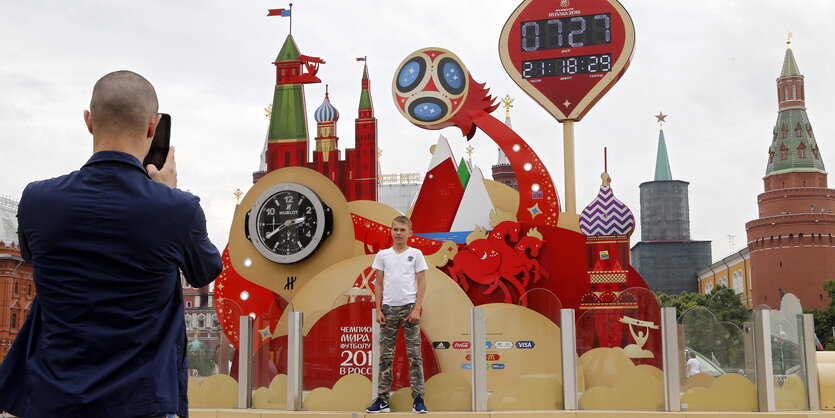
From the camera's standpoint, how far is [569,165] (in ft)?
51.0

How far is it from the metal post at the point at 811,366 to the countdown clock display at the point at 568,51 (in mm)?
6443

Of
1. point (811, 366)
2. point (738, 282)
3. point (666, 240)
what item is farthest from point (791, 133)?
point (811, 366)

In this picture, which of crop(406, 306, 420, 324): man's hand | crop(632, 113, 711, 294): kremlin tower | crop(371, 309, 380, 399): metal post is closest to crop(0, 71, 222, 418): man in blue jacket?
crop(406, 306, 420, 324): man's hand

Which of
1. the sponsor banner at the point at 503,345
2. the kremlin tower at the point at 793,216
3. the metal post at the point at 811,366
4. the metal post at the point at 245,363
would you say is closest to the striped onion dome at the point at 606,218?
the metal post at the point at 811,366

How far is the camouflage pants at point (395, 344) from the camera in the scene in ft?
31.0

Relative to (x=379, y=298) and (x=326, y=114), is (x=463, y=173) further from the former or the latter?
(x=379, y=298)

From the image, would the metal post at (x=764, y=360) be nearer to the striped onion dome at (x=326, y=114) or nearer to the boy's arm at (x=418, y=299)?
the boy's arm at (x=418, y=299)

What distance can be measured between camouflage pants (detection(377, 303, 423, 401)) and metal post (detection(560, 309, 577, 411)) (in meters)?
1.58

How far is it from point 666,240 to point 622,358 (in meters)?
103

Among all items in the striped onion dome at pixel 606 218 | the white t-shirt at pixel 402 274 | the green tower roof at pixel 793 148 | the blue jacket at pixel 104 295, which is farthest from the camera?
the green tower roof at pixel 793 148

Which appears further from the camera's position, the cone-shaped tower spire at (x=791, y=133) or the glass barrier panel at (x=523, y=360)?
the cone-shaped tower spire at (x=791, y=133)

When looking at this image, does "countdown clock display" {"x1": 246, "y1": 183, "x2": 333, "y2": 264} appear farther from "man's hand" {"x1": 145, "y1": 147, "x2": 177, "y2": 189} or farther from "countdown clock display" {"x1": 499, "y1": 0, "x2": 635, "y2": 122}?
"man's hand" {"x1": 145, "y1": 147, "x2": 177, "y2": 189}

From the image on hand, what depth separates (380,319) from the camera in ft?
31.3

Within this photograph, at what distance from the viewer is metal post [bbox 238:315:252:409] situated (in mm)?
10633
